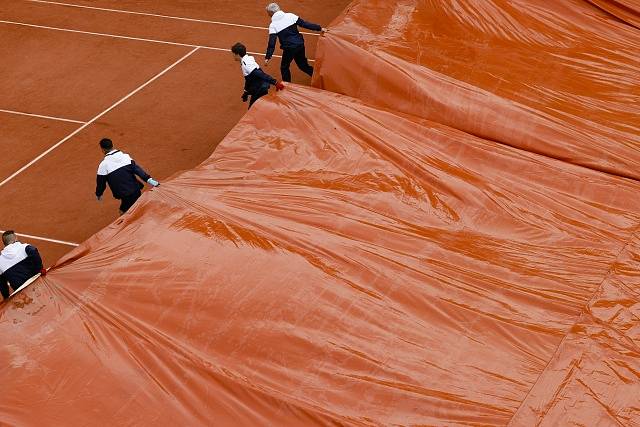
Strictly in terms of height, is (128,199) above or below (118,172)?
below

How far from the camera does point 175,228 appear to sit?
7.53 m

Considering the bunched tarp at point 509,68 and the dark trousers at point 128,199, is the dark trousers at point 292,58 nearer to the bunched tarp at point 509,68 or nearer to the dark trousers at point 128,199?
the bunched tarp at point 509,68

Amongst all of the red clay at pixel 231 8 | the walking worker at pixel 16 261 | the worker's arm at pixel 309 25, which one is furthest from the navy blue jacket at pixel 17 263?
the red clay at pixel 231 8

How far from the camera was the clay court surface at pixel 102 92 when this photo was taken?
435 inches

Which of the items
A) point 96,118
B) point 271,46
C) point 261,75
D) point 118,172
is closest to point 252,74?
point 261,75

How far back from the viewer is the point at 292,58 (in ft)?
40.4

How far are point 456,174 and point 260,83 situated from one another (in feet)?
11.0

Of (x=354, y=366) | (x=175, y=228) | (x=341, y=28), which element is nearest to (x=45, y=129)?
(x=341, y=28)

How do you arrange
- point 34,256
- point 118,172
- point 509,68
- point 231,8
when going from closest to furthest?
point 34,256 < point 118,172 < point 509,68 < point 231,8

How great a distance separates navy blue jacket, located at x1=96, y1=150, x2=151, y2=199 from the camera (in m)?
9.27

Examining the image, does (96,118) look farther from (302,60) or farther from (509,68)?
(509,68)

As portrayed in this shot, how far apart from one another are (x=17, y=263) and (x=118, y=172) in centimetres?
157

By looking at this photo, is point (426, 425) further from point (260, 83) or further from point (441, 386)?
point (260, 83)

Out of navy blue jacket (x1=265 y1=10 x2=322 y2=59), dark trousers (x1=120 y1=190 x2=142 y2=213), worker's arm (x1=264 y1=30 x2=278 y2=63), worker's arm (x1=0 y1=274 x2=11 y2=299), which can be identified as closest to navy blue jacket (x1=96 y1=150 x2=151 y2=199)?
dark trousers (x1=120 y1=190 x2=142 y2=213)
